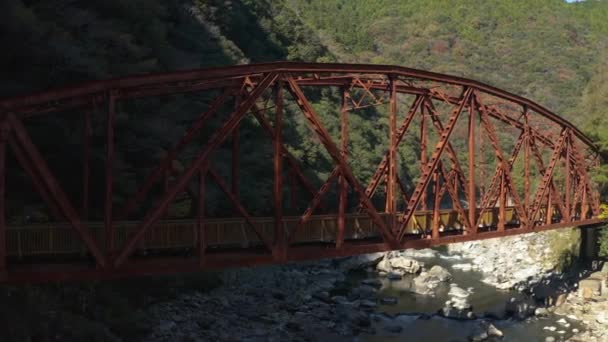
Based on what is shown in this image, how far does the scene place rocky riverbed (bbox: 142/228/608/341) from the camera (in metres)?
25.0

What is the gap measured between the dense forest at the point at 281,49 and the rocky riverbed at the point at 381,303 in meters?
4.92

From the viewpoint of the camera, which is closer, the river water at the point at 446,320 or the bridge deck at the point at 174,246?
the bridge deck at the point at 174,246

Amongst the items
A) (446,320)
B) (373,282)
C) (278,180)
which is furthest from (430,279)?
(278,180)

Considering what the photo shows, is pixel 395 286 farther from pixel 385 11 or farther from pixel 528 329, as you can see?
pixel 385 11

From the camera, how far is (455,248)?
5100 cm

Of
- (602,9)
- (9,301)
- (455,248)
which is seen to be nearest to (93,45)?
(9,301)

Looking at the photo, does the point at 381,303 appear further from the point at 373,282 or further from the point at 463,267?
the point at 463,267

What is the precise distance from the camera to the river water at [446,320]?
86.3 ft

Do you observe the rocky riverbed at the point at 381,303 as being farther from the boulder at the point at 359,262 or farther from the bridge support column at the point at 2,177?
the bridge support column at the point at 2,177

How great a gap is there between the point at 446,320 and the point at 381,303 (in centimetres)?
392

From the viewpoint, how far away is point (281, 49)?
63.4 m

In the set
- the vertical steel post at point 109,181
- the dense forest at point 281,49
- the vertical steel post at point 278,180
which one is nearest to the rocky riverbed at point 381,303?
the dense forest at point 281,49

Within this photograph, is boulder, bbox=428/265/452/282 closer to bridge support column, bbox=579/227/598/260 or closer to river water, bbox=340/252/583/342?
river water, bbox=340/252/583/342

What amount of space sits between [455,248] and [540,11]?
134 m
